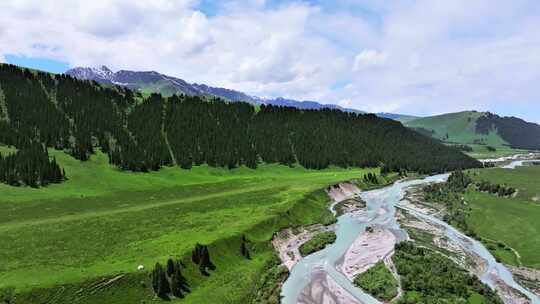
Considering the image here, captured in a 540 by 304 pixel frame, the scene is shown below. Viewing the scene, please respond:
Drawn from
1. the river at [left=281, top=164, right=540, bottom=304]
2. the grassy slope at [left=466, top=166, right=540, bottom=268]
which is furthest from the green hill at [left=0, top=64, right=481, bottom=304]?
the grassy slope at [left=466, top=166, right=540, bottom=268]

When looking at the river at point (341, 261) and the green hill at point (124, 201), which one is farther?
the river at point (341, 261)

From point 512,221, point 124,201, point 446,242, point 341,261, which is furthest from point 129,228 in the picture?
point 512,221

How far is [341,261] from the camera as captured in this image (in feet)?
237

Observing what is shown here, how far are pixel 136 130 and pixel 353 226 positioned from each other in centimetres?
11718

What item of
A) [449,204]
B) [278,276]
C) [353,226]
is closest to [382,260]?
[278,276]

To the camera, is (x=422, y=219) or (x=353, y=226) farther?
(x=422, y=219)

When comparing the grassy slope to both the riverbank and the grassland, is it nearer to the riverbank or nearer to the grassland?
the riverbank

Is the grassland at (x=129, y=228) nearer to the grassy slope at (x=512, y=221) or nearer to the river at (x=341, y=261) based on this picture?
the river at (x=341, y=261)

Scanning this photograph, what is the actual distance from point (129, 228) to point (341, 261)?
4247cm

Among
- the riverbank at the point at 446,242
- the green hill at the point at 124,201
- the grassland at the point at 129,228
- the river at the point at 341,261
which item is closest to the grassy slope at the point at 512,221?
the river at the point at 341,261

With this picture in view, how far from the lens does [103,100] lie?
194 m

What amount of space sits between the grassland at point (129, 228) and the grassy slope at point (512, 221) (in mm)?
40734

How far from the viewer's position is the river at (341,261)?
57562 millimetres

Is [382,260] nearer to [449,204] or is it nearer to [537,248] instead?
[537,248]
